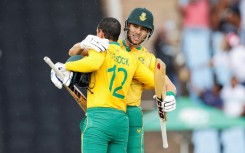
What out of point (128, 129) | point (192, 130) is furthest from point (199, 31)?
point (128, 129)

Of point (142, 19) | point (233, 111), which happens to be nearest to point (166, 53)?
point (233, 111)

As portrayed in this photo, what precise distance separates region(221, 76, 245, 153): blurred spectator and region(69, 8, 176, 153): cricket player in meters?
5.80

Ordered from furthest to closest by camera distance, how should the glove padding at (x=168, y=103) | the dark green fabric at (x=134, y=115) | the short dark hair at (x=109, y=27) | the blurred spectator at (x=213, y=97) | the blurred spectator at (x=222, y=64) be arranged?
the blurred spectator at (x=222, y=64)
the blurred spectator at (x=213, y=97)
the dark green fabric at (x=134, y=115)
the glove padding at (x=168, y=103)
the short dark hair at (x=109, y=27)

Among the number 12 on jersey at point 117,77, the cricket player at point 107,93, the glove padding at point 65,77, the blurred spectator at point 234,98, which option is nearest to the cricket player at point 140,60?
the cricket player at point 107,93

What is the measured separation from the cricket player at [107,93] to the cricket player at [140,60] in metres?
0.23

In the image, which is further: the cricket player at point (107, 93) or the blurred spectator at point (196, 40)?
the blurred spectator at point (196, 40)

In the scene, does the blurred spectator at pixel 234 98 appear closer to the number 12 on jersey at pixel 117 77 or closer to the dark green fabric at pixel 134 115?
the dark green fabric at pixel 134 115

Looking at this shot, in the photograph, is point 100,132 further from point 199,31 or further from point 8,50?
point 199,31

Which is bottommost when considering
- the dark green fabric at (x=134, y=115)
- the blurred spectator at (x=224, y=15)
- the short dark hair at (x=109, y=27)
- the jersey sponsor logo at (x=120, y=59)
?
the dark green fabric at (x=134, y=115)

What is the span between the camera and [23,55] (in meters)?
15.1

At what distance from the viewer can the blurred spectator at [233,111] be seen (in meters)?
15.0

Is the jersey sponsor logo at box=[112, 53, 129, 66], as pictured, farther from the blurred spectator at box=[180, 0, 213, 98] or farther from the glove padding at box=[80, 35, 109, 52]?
the blurred spectator at box=[180, 0, 213, 98]

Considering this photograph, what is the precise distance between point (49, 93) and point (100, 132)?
622 centimetres

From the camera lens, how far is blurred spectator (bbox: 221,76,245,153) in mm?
14977
